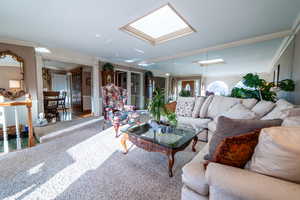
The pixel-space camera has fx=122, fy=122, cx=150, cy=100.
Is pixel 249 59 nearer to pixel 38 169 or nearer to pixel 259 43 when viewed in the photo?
pixel 259 43

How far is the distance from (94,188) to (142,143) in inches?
28.5

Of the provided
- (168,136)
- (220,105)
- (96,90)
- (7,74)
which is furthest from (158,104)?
(7,74)

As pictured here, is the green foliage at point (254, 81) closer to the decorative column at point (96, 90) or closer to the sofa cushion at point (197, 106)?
the sofa cushion at point (197, 106)

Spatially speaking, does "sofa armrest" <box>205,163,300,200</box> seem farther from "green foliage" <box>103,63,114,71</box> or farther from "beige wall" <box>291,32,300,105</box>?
"green foliage" <box>103,63,114,71</box>

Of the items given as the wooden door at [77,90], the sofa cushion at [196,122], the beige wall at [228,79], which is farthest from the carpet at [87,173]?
the beige wall at [228,79]

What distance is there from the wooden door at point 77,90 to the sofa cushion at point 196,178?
5.81 metres

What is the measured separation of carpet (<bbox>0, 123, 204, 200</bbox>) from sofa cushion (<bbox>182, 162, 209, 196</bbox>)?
1.53ft

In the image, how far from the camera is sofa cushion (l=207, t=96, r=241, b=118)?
103 inches

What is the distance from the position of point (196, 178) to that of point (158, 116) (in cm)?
134

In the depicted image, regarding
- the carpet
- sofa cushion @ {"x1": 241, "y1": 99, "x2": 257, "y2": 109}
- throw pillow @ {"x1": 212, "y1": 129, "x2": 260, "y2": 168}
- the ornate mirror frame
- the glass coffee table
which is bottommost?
the carpet

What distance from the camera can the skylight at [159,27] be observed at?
2.12 meters

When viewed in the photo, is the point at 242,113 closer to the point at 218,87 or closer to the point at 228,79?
the point at 228,79

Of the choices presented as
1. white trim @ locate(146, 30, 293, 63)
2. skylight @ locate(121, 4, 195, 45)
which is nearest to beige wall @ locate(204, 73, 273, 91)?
white trim @ locate(146, 30, 293, 63)

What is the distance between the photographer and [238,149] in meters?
0.84
